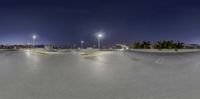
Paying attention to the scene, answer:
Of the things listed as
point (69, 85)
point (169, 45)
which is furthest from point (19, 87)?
point (169, 45)

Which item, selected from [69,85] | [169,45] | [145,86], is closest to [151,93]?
[145,86]

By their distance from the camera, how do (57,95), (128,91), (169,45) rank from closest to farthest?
(57,95) → (128,91) → (169,45)

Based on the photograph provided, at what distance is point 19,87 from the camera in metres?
8.53

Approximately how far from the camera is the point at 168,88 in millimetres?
8594

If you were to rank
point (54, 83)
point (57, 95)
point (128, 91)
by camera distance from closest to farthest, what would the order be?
point (57, 95), point (128, 91), point (54, 83)

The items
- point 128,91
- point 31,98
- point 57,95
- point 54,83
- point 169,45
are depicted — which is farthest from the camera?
point 169,45

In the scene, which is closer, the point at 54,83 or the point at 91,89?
the point at 91,89

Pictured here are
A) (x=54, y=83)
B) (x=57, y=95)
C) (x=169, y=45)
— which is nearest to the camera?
(x=57, y=95)

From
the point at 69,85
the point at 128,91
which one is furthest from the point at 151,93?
the point at 69,85

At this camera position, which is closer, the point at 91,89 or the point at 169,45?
the point at 91,89

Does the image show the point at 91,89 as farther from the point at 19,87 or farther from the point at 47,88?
the point at 19,87

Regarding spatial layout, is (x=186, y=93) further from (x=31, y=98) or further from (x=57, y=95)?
(x=31, y=98)

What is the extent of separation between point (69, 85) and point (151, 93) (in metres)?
2.61

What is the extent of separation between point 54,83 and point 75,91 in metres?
1.67
